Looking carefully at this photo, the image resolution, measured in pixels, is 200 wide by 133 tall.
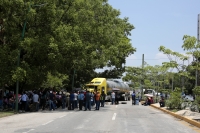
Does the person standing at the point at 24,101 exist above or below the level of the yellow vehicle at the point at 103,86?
below

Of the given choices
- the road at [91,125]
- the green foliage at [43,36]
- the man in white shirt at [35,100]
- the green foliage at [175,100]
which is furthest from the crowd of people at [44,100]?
the road at [91,125]

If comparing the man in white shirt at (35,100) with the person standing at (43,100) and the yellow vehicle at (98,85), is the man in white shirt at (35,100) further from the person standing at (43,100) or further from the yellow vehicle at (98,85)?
the yellow vehicle at (98,85)

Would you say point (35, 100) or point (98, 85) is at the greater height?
point (98, 85)

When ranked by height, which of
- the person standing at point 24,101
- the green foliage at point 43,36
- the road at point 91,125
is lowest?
the road at point 91,125

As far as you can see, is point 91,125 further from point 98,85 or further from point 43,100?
point 98,85

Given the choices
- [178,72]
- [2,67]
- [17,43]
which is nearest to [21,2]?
[17,43]

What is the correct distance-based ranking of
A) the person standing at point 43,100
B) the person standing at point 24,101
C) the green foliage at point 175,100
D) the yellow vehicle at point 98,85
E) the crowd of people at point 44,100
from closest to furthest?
the person standing at point 24,101 < the crowd of people at point 44,100 < the green foliage at point 175,100 < the person standing at point 43,100 < the yellow vehicle at point 98,85

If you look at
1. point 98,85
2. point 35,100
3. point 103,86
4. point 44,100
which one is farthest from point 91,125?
point 103,86

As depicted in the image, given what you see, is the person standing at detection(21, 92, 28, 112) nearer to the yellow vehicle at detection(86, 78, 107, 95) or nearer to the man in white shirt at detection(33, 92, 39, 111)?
the man in white shirt at detection(33, 92, 39, 111)

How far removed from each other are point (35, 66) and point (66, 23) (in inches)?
196

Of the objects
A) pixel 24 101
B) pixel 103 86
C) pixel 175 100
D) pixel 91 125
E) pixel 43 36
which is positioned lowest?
pixel 91 125

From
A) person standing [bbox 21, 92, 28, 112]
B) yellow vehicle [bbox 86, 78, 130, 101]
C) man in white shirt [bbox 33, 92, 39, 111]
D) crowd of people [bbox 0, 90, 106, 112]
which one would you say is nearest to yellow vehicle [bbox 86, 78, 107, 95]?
yellow vehicle [bbox 86, 78, 130, 101]

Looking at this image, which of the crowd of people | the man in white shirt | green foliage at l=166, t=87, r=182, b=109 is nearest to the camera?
the man in white shirt

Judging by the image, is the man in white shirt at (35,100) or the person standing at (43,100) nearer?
the man in white shirt at (35,100)
